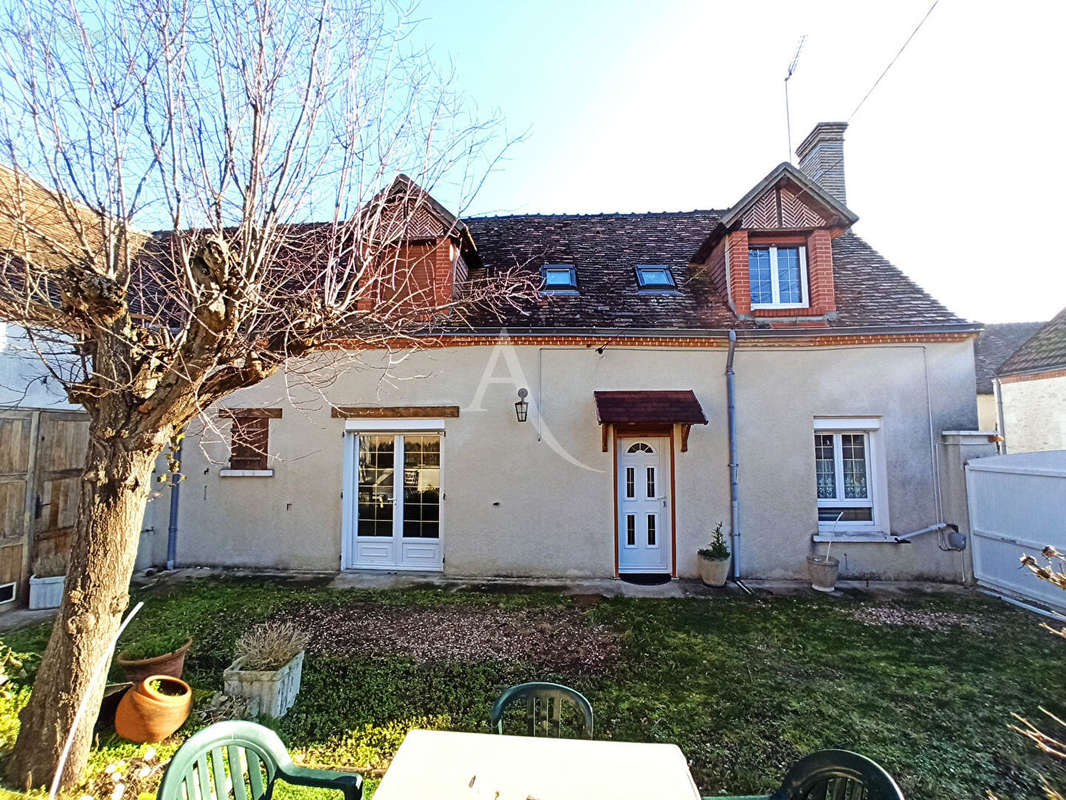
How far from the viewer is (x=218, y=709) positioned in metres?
4.20

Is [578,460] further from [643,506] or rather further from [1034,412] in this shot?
[1034,412]

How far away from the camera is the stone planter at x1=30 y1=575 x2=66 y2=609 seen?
273 inches

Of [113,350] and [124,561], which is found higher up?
[113,350]

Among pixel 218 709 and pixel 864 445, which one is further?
Result: pixel 864 445

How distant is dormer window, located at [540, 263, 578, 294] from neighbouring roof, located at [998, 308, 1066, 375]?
1164 centimetres

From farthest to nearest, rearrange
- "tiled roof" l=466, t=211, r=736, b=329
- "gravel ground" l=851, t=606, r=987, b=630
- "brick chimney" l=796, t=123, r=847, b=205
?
"brick chimney" l=796, t=123, r=847, b=205, "tiled roof" l=466, t=211, r=736, b=329, "gravel ground" l=851, t=606, r=987, b=630

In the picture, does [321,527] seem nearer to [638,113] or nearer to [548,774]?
[548,774]

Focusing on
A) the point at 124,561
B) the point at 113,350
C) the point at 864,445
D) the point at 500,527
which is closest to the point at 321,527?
the point at 500,527

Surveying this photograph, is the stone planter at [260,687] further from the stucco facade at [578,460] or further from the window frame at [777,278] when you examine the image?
the window frame at [777,278]

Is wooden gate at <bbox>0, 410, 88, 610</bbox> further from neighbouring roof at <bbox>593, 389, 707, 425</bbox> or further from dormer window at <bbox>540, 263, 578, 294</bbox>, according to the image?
dormer window at <bbox>540, 263, 578, 294</bbox>

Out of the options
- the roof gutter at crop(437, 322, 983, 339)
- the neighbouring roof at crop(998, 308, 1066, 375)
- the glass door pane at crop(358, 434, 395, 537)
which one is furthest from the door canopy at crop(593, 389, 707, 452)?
the neighbouring roof at crop(998, 308, 1066, 375)

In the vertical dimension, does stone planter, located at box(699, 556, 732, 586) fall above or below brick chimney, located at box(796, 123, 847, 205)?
below

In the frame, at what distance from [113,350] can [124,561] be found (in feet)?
5.30

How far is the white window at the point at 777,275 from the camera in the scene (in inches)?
369
